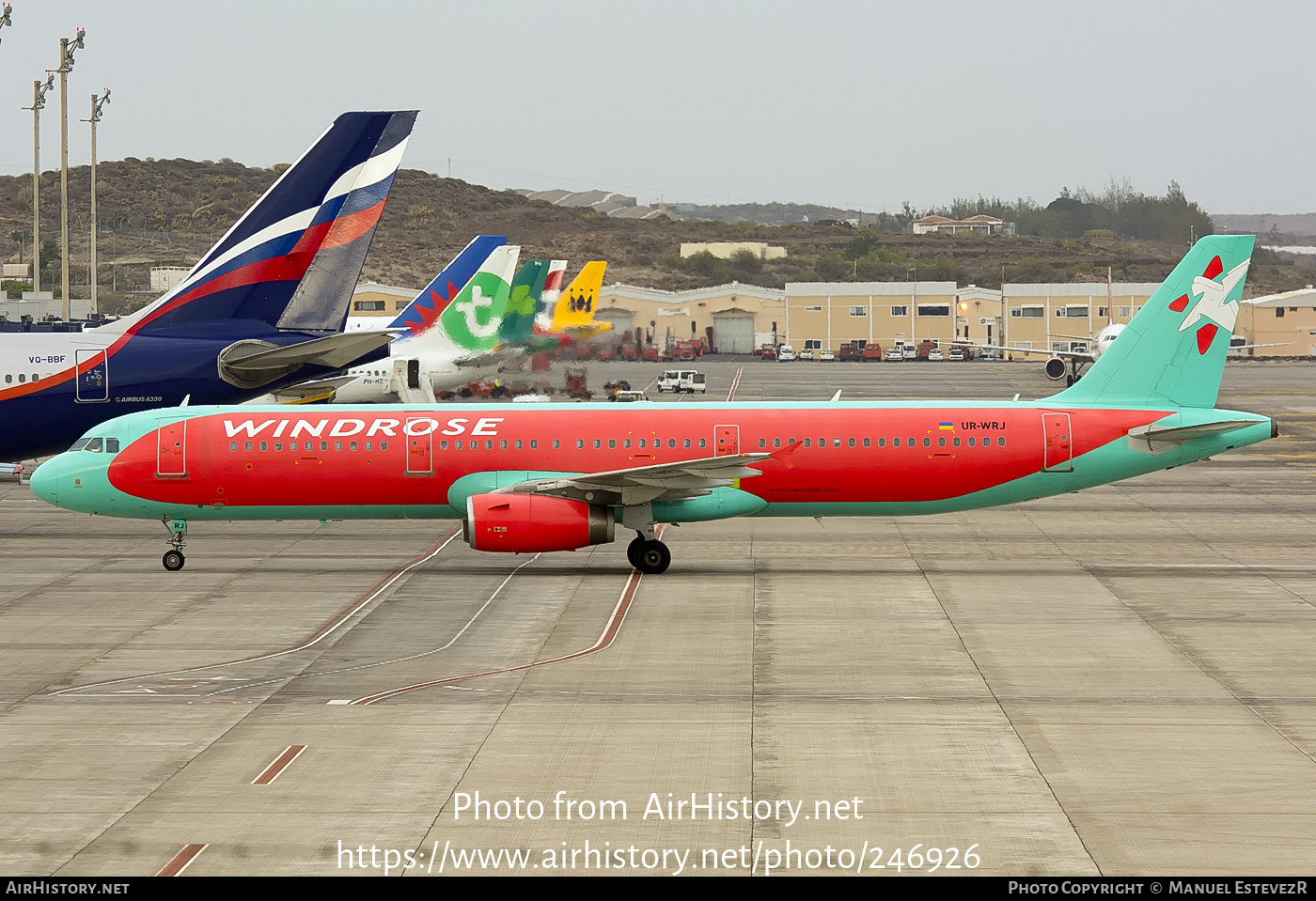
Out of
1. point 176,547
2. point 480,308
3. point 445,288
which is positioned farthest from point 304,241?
point 445,288

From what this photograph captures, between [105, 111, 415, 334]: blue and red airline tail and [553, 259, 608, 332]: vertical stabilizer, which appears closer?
[105, 111, 415, 334]: blue and red airline tail

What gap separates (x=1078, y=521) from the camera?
42781 mm

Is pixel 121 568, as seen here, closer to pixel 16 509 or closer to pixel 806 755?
pixel 16 509

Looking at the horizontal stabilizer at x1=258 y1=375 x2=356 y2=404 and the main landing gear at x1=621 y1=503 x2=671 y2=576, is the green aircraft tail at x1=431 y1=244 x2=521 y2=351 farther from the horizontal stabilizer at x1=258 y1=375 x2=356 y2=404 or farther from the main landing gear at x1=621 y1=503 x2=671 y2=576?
the main landing gear at x1=621 y1=503 x2=671 y2=576

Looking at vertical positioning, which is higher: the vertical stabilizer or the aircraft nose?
the vertical stabilizer

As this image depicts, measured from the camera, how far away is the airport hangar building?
150 m

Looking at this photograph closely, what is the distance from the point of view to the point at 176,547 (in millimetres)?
34656

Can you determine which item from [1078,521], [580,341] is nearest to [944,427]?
[1078,521]

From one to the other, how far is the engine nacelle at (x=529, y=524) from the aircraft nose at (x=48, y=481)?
10.1 m

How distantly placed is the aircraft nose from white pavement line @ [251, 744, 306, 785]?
16.8m

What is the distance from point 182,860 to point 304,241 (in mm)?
23674

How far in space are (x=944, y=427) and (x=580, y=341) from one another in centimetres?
5690

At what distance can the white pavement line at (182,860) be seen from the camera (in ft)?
49.6

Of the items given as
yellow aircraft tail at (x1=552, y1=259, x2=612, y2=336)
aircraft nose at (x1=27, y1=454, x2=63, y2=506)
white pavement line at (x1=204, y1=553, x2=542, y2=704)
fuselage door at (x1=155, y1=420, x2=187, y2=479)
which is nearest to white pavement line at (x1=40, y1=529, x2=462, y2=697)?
white pavement line at (x1=204, y1=553, x2=542, y2=704)
